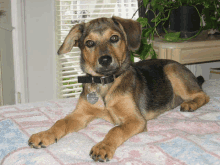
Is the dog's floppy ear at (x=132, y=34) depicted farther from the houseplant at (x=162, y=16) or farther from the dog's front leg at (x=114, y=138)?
the houseplant at (x=162, y=16)

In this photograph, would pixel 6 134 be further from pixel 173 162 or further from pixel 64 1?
pixel 64 1

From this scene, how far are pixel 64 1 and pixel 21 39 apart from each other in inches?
37.5

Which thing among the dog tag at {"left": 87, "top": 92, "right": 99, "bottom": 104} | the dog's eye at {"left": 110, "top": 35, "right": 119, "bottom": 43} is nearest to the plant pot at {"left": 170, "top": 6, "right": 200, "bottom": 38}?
the dog's eye at {"left": 110, "top": 35, "right": 119, "bottom": 43}

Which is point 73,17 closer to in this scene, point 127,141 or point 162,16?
point 162,16

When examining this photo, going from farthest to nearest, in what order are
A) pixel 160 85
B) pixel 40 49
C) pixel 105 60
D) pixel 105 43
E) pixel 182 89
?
pixel 40 49 → pixel 182 89 → pixel 160 85 → pixel 105 43 → pixel 105 60

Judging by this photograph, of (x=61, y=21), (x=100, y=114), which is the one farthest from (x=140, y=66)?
(x=61, y=21)

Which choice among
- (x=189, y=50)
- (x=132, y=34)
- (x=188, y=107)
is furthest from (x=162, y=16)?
(x=188, y=107)

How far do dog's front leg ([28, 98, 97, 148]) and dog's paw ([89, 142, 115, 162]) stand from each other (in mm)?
361

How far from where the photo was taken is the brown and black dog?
7.00 ft

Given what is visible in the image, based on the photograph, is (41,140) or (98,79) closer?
(41,140)

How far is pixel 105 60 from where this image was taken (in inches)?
82.5

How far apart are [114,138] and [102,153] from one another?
0.21 meters

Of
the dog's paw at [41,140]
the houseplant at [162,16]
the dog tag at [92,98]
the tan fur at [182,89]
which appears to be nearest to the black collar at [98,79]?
the dog tag at [92,98]

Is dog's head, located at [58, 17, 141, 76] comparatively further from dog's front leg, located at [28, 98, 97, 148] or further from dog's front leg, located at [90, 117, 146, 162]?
dog's front leg, located at [90, 117, 146, 162]
